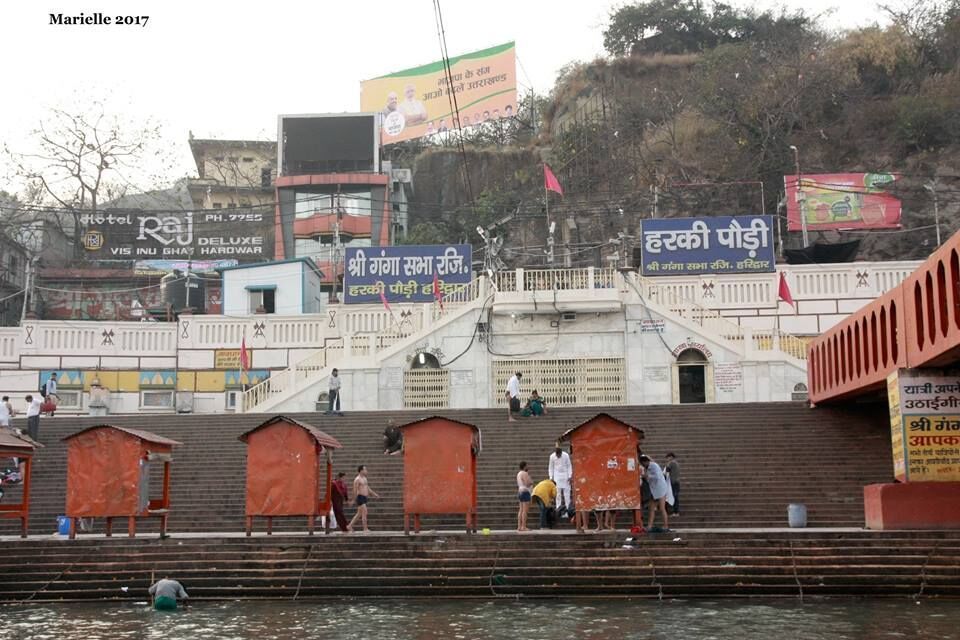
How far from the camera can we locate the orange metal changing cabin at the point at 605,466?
18922 mm

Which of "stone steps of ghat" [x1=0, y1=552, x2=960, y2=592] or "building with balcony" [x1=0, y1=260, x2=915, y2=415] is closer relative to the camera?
"stone steps of ghat" [x1=0, y1=552, x2=960, y2=592]

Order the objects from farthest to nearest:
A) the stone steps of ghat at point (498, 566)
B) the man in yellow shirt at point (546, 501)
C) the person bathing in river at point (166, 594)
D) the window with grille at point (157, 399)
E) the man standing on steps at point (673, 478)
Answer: the window with grille at point (157, 399), the man standing on steps at point (673, 478), the man in yellow shirt at point (546, 501), the stone steps of ghat at point (498, 566), the person bathing in river at point (166, 594)

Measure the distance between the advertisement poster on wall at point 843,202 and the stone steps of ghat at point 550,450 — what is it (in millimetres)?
18490

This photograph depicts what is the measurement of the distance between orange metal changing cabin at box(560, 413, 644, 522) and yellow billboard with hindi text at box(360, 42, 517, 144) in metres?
48.6

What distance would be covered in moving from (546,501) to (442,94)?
165 ft

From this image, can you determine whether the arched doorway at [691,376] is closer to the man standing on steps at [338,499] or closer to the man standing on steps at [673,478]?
the man standing on steps at [673,478]

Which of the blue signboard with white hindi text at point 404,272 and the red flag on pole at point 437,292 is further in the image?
the blue signboard with white hindi text at point 404,272

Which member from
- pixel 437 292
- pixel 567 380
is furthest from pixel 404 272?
pixel 567 380

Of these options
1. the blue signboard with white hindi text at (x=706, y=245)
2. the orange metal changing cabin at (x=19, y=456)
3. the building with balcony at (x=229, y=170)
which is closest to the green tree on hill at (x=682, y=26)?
the building with balcony at (x=229, y=170)

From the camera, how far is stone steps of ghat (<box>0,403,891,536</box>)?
72.9 ft

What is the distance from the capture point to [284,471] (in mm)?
19219

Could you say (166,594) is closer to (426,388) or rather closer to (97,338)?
(426,388)

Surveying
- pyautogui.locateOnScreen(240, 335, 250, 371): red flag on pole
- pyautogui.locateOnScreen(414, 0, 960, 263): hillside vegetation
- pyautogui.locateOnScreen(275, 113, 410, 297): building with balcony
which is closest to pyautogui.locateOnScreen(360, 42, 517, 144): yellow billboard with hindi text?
pyautogui.locateOnScreen(414, 0, 960, 263): hillside vegetation

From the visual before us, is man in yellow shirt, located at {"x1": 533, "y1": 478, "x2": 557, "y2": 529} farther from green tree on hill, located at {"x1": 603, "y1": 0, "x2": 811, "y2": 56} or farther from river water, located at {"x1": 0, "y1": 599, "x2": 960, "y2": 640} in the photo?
green tree on hill, located at {"x1": 603, "y1": 0, "x2": 811, "y2": 56}
